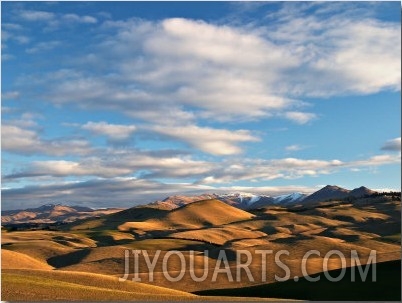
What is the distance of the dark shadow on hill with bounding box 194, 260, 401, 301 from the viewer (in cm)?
6700

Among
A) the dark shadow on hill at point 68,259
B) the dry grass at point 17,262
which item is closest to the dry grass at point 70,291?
the dry grass at point 17,262

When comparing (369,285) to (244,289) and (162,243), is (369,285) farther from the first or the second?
(162,243)

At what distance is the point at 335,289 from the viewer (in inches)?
2766

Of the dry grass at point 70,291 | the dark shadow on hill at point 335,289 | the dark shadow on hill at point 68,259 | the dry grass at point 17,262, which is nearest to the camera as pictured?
the dry grass at point 70,291

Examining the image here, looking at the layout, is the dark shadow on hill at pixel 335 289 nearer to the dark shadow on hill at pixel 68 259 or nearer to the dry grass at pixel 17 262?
the dry grass at pixel 17 262

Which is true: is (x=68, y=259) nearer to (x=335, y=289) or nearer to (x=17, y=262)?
(x=17, y=262)

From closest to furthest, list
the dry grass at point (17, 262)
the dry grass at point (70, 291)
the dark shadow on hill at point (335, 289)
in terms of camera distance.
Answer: the dry grass at point (70, 291) < the dark shadow on hill at point (335, 289) < the dry grass at point (17, 262)

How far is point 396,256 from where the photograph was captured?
337 ft

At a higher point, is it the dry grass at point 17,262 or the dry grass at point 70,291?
the dry grass at point 70,291

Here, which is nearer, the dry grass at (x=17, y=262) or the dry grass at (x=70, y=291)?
the dry grass at (x=70, y=291)

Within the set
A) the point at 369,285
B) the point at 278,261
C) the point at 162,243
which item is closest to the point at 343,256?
the point at 278,261

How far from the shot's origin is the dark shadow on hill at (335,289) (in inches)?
2638

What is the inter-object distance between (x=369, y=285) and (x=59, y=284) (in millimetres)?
43536

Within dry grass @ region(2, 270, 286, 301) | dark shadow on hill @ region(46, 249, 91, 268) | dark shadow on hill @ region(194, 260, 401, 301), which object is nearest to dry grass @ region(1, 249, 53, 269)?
dark shadow on hill @ region(46, 249, 91, 268)
